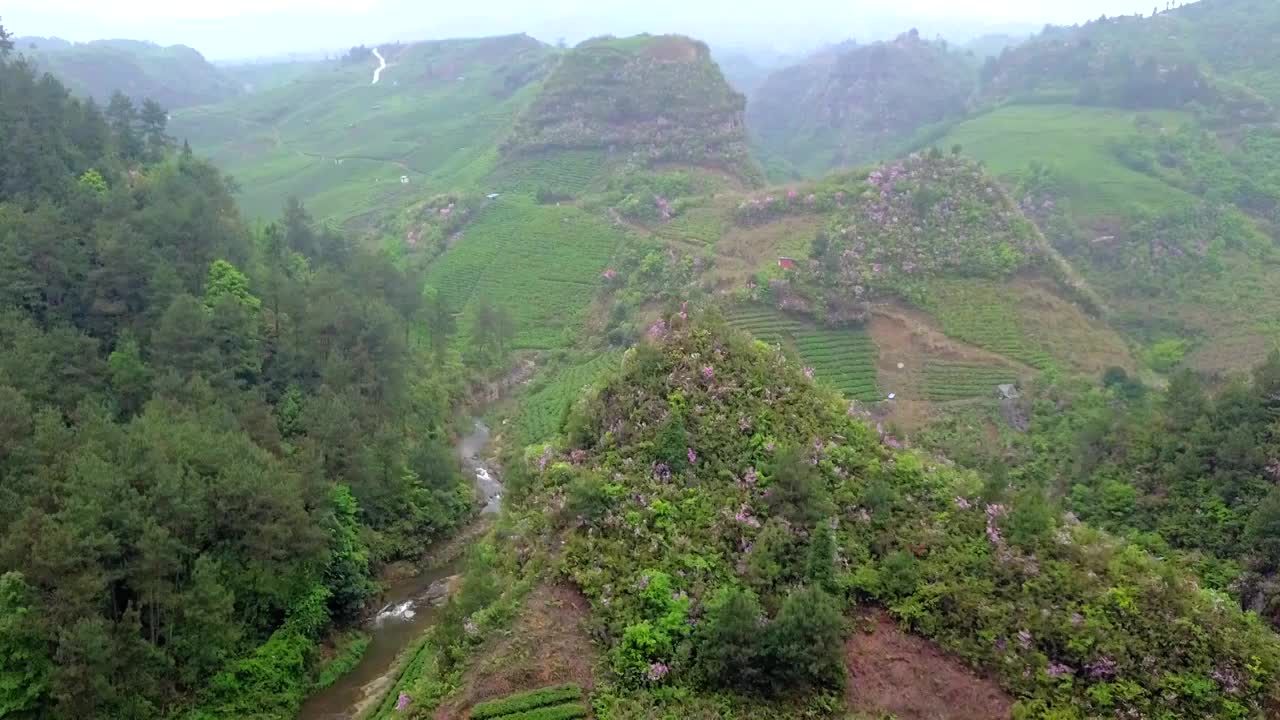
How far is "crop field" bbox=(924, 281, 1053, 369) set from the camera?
4116 cm

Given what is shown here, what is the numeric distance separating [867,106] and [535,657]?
118 meters

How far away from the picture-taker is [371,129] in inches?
3831

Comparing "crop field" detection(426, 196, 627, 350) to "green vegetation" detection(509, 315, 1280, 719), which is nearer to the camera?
"green vegetation" detection(509, 315, 1280, 719)

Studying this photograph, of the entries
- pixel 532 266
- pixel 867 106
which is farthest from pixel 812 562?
pixel 867 106

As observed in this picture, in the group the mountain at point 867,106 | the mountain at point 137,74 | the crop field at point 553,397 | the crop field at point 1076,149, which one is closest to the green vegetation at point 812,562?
the crop field at point 553,397

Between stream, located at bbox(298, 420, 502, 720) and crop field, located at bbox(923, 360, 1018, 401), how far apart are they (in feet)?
73.7

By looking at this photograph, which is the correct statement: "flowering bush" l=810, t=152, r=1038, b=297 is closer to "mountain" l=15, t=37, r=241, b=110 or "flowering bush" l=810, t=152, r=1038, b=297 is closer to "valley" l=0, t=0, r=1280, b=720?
"valley" l=0, t=0, r=1280, b=720

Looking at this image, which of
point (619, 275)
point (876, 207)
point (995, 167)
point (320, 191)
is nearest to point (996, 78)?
point (995, 167)

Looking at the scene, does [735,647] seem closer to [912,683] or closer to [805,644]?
[805,644]

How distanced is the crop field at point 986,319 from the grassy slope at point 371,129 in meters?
46.1

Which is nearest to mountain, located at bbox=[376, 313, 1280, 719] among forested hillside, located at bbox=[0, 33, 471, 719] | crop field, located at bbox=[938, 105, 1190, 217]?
forested hillside, located at bbox=[0, 33, 471, 719]

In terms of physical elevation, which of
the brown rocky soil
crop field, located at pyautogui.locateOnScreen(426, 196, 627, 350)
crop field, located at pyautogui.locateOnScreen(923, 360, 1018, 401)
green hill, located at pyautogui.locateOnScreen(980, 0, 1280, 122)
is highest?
green hill, located at pyautogui.locateOnScreen(980, 0, 1280, 122)

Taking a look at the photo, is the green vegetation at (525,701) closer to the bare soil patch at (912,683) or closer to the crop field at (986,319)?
the bare soil patch at (912,683)

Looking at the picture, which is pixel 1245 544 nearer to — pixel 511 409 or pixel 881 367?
pixel 881 367
